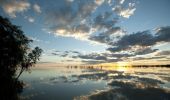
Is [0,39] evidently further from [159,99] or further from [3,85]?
[159,99]

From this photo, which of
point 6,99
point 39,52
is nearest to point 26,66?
point 39,52

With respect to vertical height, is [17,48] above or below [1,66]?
above

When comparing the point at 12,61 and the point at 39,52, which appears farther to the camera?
the point at 39,52

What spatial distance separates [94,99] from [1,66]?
19.7 meters

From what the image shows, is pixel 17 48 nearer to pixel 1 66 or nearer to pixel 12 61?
pixel 12 61

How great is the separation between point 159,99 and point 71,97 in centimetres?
1780

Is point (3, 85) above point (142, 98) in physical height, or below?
above

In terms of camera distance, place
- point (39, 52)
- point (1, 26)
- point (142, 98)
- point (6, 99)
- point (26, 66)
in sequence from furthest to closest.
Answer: point (39, 52)
point (26, 66)
point (1, 26)
point (142, 98)
point (6, 99)

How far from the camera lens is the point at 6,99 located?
3256 centimetres

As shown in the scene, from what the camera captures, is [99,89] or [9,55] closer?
[9,55]

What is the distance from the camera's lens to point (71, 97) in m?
38.7

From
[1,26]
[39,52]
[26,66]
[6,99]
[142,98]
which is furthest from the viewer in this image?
[39,52]

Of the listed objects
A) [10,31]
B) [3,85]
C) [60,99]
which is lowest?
[60,99]

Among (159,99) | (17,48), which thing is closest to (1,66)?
(17,48)
